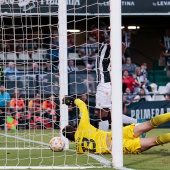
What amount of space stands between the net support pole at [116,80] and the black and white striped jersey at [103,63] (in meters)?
2.53

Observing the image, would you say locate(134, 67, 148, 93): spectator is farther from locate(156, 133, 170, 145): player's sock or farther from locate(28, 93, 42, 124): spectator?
locate(156, 133, 170, 145): player's sock

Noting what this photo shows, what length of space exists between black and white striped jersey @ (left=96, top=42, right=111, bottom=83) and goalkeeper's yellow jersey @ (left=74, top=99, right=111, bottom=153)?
4.56ft

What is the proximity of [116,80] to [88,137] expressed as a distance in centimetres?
171

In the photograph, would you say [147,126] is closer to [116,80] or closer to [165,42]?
[116,80]

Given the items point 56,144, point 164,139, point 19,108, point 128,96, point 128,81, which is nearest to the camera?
point 164,139

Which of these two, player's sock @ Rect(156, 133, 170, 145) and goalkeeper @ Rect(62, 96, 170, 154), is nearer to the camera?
player's sock @ Rect(156, 133, 170, 145)

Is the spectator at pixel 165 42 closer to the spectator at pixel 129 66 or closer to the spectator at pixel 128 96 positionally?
the spectator at pixel 129 66

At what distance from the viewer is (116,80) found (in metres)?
9.35

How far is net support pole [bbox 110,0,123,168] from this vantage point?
930cm

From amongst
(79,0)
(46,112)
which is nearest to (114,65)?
(46,112)

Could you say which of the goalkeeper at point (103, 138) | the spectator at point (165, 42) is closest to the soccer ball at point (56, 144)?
the goalkeeper at point (103, 138)

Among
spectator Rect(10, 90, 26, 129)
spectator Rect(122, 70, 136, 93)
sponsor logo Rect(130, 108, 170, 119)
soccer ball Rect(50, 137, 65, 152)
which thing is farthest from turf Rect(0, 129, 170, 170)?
spectator Rect(122, 70, 136, 93)

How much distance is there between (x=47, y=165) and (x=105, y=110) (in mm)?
3670

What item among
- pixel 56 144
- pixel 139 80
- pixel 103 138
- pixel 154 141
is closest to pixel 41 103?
pixel 139 80
